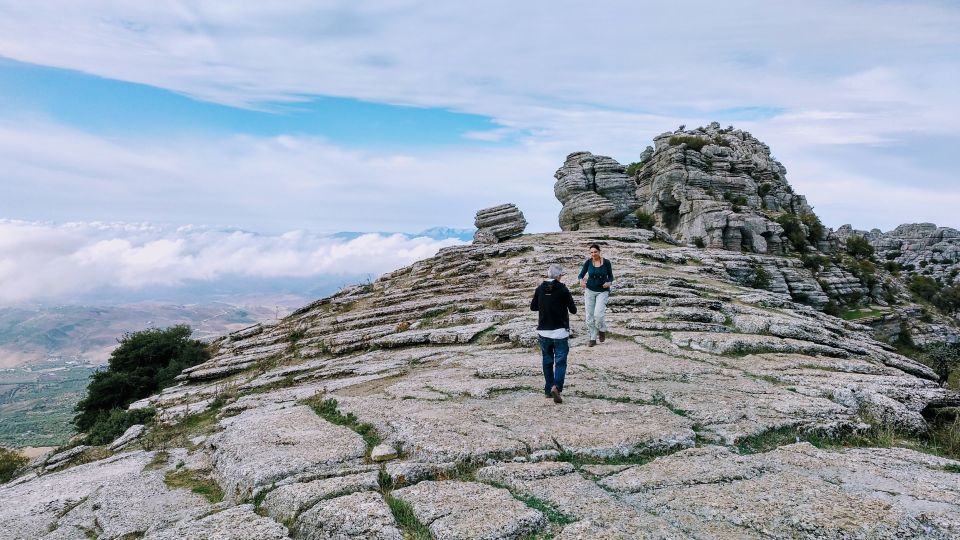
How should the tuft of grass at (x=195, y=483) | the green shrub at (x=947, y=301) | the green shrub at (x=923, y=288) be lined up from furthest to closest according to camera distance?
the green shrub at (x=923, y=288) → the green shrub at (x=947, y=301) → the tuft of grass at (x=195, y=483)

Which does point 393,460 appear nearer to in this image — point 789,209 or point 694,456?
point 694,456

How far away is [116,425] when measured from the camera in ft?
64.0

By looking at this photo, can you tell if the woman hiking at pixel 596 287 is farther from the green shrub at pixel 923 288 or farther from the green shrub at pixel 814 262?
the green shrub at pixel 923 288

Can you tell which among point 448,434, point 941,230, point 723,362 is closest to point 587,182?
point 723,362

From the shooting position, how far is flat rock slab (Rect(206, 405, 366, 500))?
8.71 meters

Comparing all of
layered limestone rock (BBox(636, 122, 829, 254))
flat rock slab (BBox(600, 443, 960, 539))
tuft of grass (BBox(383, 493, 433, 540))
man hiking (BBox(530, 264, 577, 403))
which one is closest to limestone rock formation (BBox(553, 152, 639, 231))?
layered limestone rock (BBox(636, 122, 829, 254))

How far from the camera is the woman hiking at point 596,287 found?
1694 cm

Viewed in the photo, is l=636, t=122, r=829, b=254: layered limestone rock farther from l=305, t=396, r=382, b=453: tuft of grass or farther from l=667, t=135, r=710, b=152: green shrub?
l=305, t=396, r=382, b=453: tuft of grass

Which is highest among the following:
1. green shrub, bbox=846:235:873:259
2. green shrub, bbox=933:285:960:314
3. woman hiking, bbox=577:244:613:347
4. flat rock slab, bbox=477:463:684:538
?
green shrub, bbox=846:235:873:259

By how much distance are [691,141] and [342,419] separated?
76397 millimetres

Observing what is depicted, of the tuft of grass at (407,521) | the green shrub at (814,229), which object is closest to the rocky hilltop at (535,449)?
the tuft of grass at (407,521)

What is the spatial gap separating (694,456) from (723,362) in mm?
7895

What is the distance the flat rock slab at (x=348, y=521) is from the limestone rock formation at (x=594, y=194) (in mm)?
43948

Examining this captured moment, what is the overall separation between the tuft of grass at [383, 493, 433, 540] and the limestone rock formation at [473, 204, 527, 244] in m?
36.4
